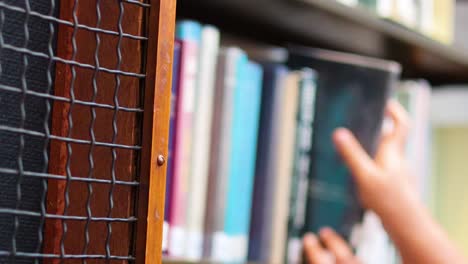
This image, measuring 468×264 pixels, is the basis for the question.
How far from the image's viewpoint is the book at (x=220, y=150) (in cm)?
114

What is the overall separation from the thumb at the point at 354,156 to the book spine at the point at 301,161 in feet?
0.17

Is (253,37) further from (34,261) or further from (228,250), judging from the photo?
(34,261)

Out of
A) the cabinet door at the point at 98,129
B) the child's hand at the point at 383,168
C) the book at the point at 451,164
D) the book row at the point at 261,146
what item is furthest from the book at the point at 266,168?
the book at the point at 451,164

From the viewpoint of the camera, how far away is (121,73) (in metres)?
0.61

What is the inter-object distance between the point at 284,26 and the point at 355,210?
0.33 m

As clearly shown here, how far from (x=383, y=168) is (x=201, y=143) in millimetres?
300

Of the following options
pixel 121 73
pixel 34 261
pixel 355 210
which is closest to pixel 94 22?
pixel 121 73

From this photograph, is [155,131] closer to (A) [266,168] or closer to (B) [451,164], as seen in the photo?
(A) [266,168]

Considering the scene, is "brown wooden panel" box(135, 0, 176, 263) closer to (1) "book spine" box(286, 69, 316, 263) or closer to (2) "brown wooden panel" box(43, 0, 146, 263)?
(2) "brown wooden panel" box(43, 0, 146, 263)

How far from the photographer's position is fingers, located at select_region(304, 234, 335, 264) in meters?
1.29

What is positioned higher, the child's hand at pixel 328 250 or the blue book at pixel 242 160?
the blue book at pixel 242 160

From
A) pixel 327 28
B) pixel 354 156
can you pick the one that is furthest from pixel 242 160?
pixel 327 28

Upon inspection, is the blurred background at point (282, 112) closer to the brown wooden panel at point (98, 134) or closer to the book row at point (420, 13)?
the book row at point (420, 13)

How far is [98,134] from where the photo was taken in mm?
645
